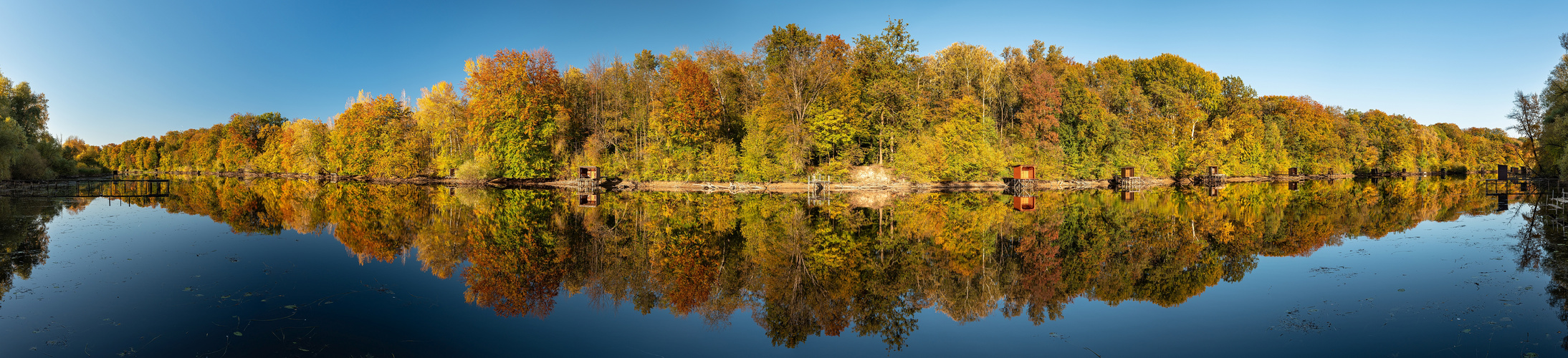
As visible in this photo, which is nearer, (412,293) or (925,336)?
(925,336)

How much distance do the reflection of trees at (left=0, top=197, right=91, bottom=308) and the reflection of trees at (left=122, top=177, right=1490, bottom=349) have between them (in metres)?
3.57

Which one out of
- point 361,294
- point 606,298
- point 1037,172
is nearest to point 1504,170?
point 1037,172

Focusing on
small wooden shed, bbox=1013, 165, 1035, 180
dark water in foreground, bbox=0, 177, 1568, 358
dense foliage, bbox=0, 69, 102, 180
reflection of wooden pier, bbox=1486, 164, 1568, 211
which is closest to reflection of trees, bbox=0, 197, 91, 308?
dark water in foreground, bbox=0, 177, 1568, 358

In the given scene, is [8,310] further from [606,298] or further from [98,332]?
[606,298]

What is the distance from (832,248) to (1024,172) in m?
33.8

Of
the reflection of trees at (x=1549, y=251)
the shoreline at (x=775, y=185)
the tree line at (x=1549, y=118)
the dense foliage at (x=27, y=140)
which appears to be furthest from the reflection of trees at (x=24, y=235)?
the tree line at (x=1549, y=118)

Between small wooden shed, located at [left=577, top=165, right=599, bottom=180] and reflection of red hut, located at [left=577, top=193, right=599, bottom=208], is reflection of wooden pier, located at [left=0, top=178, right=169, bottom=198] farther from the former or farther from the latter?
reflection of red hut, located at [left=577, top=193, right=599, bottom=208]

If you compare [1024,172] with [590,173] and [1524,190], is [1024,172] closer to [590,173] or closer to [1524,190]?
[1524,190]

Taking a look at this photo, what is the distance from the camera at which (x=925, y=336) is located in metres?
7.09

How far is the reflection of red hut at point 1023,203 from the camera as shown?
989 inches

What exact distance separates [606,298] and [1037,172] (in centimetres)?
4630

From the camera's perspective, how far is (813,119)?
4153 cm

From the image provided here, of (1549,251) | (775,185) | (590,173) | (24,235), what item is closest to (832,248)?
(1549,251)

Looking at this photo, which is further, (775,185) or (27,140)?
(775,185)
